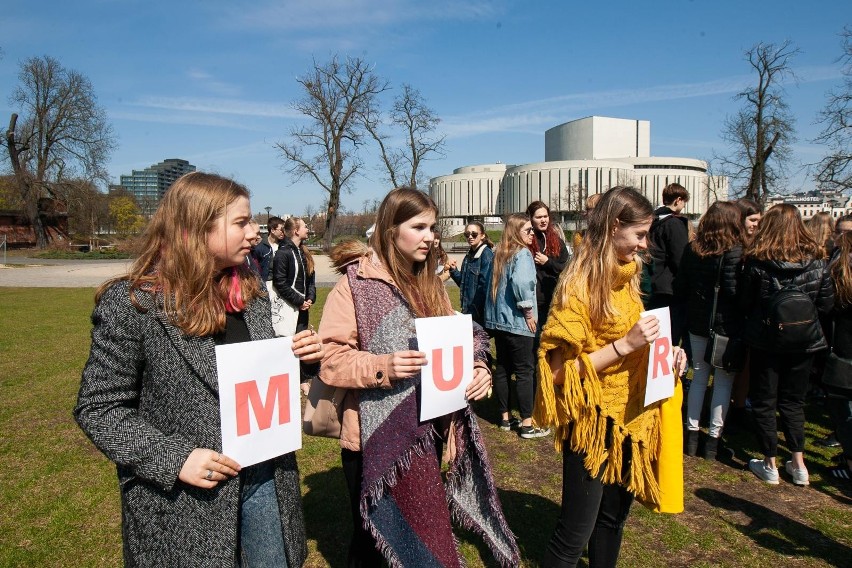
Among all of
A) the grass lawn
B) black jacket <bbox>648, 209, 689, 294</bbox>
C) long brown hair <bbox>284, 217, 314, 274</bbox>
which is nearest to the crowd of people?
the grass lawn

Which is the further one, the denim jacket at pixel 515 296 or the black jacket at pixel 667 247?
the black jacket at pixel 667 247

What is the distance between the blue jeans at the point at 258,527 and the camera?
2076 mm

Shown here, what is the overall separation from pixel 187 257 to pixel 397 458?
3.76 ft

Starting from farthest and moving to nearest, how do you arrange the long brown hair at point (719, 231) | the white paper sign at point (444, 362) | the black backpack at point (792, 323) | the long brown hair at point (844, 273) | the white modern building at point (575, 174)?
the white modern building at point (575, 174) < the long brown hair at point (719, 231) < the long brown hair at point (844, 273) < the black backpack at point (792, 323) < the white paper sign at point (444, 362)

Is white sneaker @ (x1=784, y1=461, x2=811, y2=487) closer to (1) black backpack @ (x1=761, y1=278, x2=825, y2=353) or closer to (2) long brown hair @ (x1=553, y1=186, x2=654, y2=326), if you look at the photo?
(1) black backpack @ (x1=761, y1=278, x2=825, y2=353)

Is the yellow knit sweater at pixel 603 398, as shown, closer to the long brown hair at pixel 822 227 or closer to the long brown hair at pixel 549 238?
the long brown hair at pixel 549 238

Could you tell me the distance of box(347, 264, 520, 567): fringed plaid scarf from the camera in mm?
2375

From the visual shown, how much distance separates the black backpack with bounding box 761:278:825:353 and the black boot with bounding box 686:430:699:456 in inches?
52.3

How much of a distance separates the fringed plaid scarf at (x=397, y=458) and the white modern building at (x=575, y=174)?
77738mm

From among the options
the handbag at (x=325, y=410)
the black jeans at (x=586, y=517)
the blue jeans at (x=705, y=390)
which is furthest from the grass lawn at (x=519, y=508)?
the handbag at (x=325, y=410)

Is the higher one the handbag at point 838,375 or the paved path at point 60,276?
the handbag at point 838,375

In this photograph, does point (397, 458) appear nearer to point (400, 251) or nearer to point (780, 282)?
point (400, 251)

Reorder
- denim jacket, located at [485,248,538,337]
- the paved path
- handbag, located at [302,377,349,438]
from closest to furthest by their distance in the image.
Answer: handbag, located at [302,377,349,438], denim jacket, located at [485,248,538,337], the paved path

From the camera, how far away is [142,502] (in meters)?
1.86
